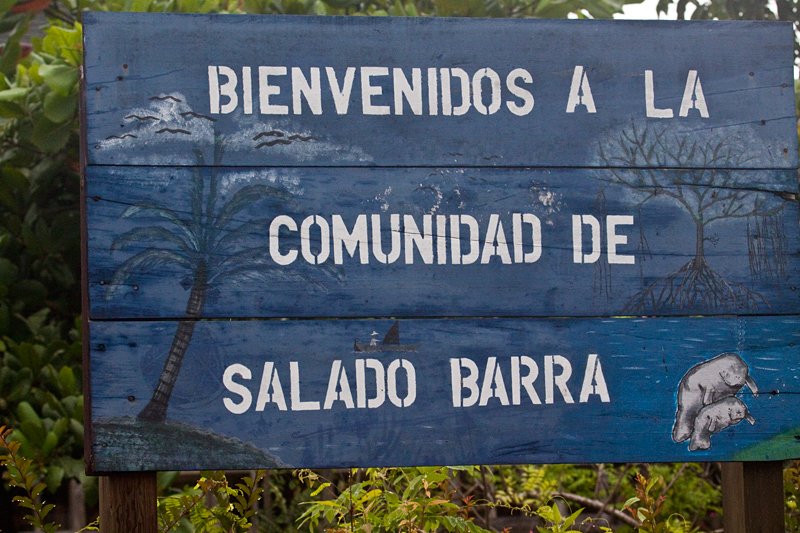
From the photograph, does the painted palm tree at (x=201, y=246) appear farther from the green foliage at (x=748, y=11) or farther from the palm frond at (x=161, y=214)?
the green foliage at (x=748, y=11)

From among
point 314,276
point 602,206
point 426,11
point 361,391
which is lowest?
point 361,391

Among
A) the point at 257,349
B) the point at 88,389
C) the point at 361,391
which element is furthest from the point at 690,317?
the point at 88,389

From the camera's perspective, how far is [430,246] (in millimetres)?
2068

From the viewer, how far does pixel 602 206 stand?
211cm

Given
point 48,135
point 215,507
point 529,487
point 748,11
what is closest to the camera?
point 215,507

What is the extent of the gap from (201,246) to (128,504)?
0.77 metres

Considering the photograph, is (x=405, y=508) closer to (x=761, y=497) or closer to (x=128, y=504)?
(x=128, y=504)

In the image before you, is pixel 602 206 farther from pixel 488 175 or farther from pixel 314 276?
pixel 314 276

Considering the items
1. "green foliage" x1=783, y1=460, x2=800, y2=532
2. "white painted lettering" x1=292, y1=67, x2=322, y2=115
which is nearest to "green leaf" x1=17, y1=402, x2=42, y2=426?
"white painted lettering" x1=292, y1=67, x2=322, y2=115

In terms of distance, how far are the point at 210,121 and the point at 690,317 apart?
1.58m

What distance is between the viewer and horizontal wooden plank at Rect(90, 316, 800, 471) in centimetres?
196

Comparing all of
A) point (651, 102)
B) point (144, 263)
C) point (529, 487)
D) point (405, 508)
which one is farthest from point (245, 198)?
point (529, 487)

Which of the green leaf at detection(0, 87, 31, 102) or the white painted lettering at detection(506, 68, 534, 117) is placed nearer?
the white painted lettering at detection(506, 68, 534, 117)

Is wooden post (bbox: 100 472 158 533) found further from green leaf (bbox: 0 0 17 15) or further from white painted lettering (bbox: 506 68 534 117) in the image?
green leaf (bbox: 0 0 17 15)
